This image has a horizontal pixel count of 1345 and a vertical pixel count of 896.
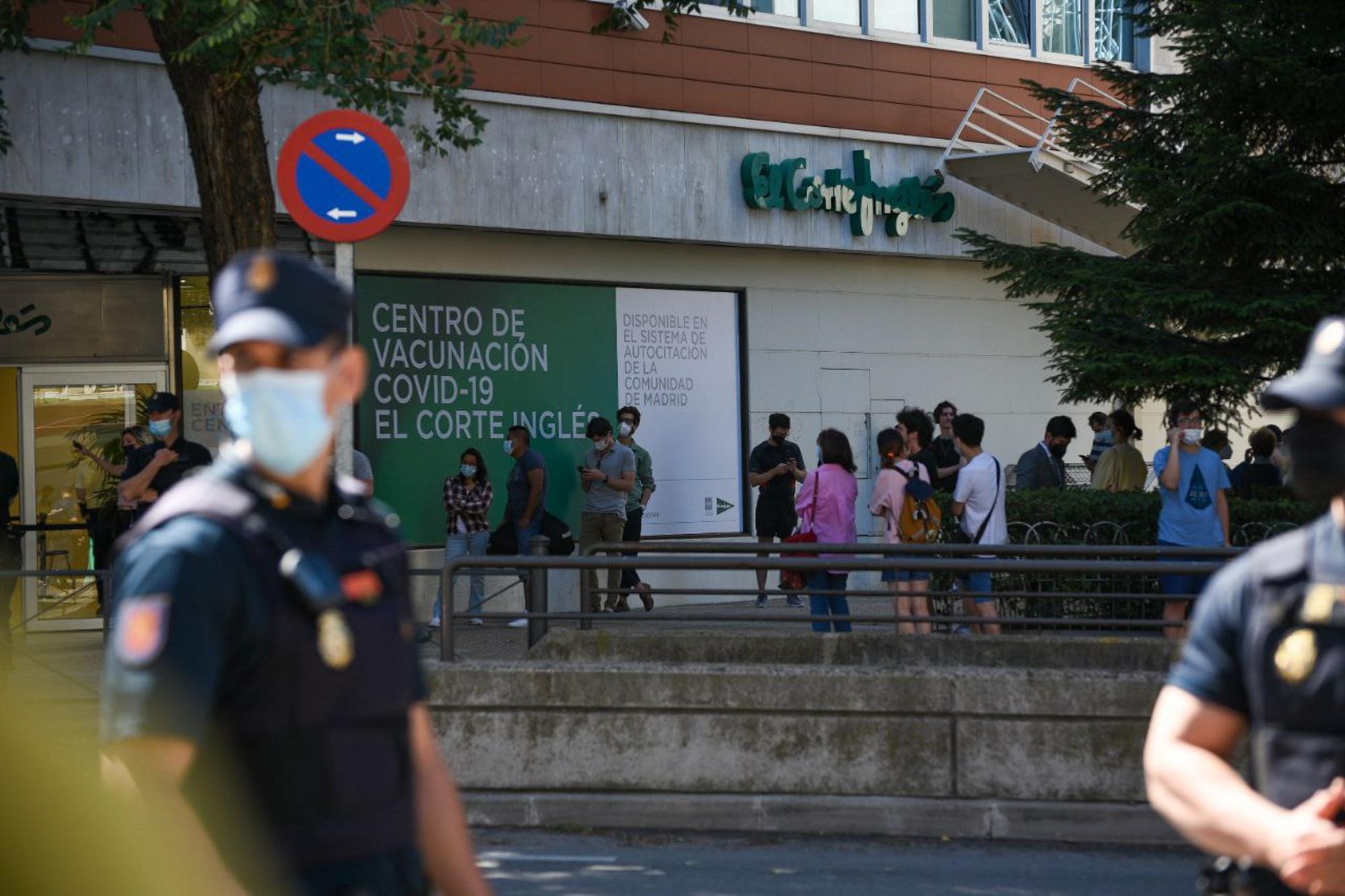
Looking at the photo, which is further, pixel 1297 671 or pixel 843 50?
pixel 843 50

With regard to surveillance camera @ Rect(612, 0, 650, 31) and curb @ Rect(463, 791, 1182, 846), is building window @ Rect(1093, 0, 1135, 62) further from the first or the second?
curb @ Rect(463, 791, 1182, 846)

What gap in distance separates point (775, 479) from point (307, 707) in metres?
15.9

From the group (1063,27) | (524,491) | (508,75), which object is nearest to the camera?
(524,491)

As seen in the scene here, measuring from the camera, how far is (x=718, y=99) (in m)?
19.9

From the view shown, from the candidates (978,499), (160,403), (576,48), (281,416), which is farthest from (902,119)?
(281,416)

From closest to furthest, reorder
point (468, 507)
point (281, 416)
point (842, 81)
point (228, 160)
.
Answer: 1. point (281, 416)
2. point (228, 160)
3. point (468, 507)
4. point (842, 81)

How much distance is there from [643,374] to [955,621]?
1074 cm

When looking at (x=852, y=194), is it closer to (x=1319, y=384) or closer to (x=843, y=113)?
(x=843, y=113)

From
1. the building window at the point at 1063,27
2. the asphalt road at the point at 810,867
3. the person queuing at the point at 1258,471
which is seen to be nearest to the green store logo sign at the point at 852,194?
the building window at the point at 1063,27

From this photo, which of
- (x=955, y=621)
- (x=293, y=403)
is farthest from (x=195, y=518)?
(x=955, y=621)

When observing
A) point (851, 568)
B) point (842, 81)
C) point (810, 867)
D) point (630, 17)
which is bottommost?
point (810, 867)

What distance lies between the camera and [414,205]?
17.5m

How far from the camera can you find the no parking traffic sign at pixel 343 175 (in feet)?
27.9

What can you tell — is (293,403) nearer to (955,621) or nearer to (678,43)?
(955,621)
